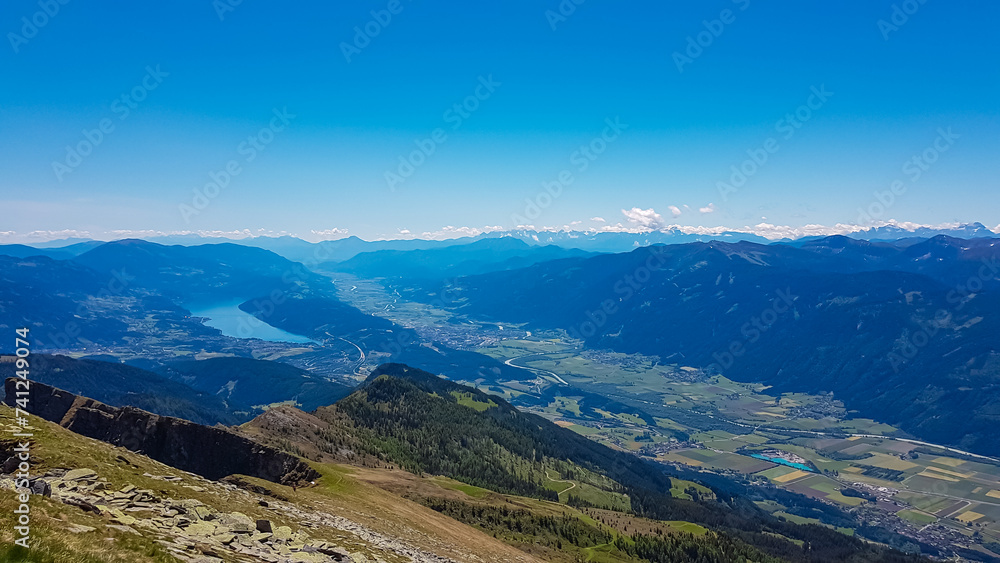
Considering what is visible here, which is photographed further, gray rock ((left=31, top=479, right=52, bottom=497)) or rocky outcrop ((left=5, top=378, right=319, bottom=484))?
rocky outcrop ((left=5, top=378, right=319, bottom=484))

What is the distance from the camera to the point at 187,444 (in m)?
92.7

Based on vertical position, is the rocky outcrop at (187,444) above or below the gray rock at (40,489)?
below

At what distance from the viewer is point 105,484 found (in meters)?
43.7

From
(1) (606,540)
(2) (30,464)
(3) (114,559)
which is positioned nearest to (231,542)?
(3) (114,559)

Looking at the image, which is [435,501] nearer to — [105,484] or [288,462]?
[288,462]

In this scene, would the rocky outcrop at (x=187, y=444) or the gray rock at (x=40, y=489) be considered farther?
the rocky outcrop at (x=187, y=444)

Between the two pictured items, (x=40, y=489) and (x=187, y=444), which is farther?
(x=187, y=444)

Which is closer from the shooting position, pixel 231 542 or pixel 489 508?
pixel 231 542

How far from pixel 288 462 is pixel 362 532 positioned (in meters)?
34.3

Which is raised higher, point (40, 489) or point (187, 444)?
point (40, 489)

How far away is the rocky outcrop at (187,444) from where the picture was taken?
291 feet

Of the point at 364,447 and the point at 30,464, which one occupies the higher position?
the point at 30,464

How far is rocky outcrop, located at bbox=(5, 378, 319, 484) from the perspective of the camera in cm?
8869

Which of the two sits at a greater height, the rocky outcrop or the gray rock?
the gray rock
